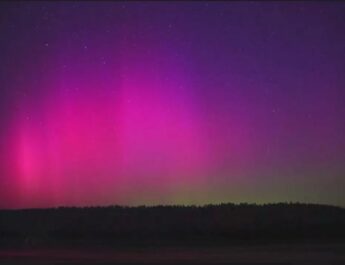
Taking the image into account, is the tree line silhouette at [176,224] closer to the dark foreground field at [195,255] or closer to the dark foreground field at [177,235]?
the dark foreground field at [177,235]

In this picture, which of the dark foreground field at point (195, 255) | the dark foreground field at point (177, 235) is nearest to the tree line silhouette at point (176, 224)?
the dark foreground field at point (177, 235)

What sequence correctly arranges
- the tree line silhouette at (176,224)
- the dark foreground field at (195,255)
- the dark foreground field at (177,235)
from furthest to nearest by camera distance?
the tree line silhouette at (176,224) → the dark foreground field at (177,235) → the dark foreground field at (195,255)

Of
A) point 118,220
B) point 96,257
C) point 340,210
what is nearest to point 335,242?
point 340,210

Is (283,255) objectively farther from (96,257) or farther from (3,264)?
(3,264)

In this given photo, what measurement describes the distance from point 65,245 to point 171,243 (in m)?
4.79

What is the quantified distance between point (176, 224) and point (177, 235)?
3595mm

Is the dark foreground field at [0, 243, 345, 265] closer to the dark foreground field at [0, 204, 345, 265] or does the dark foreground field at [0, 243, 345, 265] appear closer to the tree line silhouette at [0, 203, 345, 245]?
the dark foreground field at [0, 204, 345, 265]

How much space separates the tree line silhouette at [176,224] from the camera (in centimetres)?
3256

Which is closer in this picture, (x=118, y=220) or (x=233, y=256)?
(x=233, y=256)

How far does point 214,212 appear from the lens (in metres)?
37.8

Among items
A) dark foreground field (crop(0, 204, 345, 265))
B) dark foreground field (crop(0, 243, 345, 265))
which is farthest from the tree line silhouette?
dark foreground field (crop(0, 243, 345, 265))

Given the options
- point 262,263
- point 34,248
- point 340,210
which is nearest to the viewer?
point 262,263

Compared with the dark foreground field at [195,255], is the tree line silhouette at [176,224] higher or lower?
higher

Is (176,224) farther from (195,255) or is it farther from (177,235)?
(195,255)
